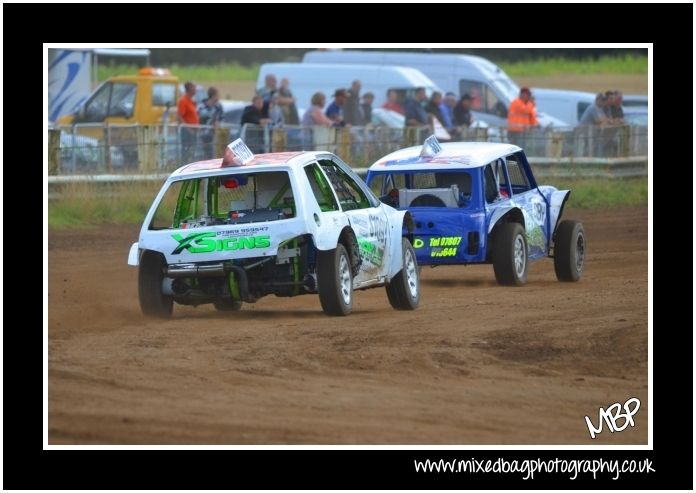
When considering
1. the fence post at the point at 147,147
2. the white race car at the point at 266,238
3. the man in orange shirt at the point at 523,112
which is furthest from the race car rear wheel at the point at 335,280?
the man in orange shirt at the point at 523,112

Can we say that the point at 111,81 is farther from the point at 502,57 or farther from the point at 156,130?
the point at 502,57

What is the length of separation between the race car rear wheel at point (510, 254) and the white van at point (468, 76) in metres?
15.6

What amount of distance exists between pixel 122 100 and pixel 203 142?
21.6ft

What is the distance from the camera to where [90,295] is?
47.2 ft

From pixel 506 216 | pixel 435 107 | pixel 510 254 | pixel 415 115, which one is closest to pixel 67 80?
pixel 415 115

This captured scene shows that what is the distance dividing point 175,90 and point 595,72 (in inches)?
1171

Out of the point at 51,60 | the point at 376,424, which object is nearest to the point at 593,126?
the point at 51,60

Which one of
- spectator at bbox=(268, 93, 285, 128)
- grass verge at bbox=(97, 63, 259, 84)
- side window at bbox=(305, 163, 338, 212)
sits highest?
grass verge at bbox=(97, 63, 259, 84)

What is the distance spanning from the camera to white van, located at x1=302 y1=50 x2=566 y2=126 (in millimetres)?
31781

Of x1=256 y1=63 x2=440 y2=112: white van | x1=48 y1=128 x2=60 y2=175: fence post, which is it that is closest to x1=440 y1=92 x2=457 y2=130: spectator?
x1=256 y1=63 x2=440 y2=112: white van

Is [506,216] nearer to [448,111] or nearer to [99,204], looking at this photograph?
[99,204]

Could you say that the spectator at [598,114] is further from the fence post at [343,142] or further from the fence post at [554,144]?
the fence post at [343,142]

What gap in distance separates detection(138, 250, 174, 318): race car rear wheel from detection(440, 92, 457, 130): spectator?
1489cm

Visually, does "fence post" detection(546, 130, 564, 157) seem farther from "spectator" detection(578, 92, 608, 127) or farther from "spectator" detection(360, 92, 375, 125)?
"spectator" detection(360, 92, 375, 125)
